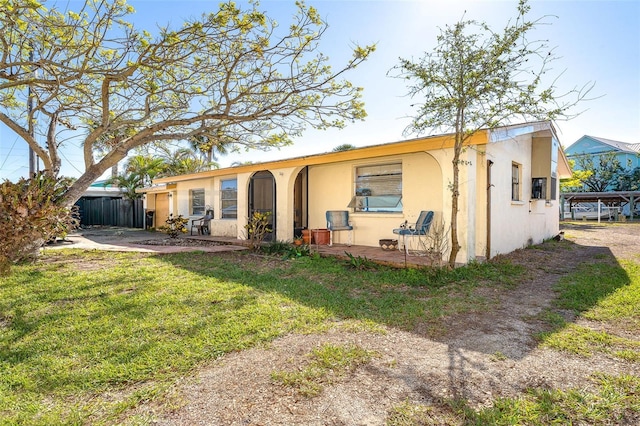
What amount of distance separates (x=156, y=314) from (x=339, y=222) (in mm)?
6413

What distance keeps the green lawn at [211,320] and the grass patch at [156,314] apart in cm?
2

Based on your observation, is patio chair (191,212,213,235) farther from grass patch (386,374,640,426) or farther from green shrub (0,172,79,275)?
grass patch (386,374,640,426)

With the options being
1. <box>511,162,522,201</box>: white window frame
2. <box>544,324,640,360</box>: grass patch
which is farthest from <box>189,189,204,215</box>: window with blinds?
<box>544,324,640,360</box>: grass patch

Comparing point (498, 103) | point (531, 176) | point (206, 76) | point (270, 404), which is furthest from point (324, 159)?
point (270, 404)

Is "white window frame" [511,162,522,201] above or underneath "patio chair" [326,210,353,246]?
above

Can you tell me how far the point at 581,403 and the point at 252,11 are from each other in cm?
736

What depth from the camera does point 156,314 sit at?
4.55m

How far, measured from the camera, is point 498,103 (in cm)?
610

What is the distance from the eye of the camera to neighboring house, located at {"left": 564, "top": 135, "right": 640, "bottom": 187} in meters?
31.1

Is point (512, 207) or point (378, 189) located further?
point (378, 189)

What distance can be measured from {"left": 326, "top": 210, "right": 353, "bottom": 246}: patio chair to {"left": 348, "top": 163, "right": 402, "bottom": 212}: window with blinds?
1.19 ft

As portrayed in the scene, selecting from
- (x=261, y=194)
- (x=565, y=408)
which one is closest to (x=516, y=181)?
(x=261, y=194)

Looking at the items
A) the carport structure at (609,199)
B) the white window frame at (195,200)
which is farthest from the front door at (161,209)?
the carport structure at (609,199)

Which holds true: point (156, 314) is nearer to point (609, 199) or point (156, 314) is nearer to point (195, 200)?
point (195, 200)
